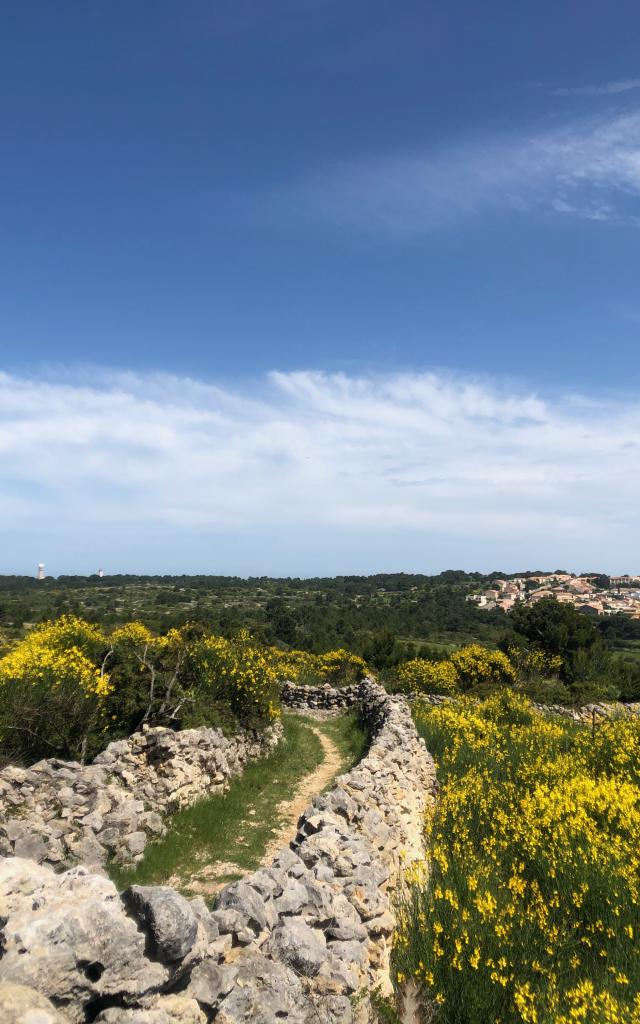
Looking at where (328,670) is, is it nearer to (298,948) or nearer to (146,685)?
(146,685)

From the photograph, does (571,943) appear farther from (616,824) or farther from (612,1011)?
(616,824)

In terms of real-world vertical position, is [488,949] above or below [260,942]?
below

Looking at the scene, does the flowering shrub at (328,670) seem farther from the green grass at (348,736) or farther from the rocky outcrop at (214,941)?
the rocky outcrop at (214,941)

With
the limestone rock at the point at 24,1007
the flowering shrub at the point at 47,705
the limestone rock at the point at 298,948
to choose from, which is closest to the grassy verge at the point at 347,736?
the flowering shrub at the point at 47,705

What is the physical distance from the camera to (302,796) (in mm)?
12367

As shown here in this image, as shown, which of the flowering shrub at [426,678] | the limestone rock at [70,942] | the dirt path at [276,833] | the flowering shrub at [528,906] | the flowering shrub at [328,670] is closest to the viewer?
the limestone rock at [70,942]

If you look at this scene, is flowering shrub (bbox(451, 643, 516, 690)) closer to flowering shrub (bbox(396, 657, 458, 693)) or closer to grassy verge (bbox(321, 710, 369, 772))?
flowering shrub (bbox(396, 657, 458, 693))

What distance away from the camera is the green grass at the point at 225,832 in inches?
319

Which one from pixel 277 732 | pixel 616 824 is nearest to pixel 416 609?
pixel 277 732

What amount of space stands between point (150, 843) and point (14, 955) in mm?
6173

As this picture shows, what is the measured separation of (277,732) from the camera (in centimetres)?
1695

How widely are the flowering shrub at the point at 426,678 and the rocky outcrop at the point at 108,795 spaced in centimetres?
2094

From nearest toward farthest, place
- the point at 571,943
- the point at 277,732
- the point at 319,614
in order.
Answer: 1. the point at 571,943
2. the point at 277,732
3. the point at 319,614

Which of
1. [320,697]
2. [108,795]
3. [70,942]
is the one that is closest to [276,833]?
[108,795]
